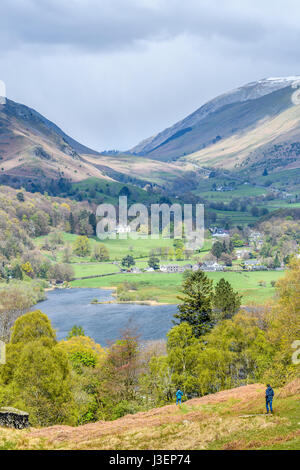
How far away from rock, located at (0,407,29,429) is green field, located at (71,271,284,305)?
106 metres

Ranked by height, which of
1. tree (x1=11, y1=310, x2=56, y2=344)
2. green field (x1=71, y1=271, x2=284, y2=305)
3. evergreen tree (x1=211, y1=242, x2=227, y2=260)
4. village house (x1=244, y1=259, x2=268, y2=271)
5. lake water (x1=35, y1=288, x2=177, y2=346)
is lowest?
lake water (x1=35, y1=288, x2=177, y2=346)

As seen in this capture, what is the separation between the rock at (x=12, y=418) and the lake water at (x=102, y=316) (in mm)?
60890

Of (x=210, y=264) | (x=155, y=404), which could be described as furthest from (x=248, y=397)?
(x=210, y=264)

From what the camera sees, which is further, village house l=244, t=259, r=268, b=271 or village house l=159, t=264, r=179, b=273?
village house l=159, t=264, r=179, b=273

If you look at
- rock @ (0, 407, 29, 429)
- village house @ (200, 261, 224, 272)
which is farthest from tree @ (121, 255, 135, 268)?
rock @ (0, 407, 29, 429)

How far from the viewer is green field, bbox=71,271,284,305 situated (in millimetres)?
146163

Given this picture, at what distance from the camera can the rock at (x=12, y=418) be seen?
106 ft

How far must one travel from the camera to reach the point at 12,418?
32656 mm

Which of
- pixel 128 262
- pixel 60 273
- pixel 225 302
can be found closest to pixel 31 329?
pixel 225 302

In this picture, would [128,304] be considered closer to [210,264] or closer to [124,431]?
[210,264]

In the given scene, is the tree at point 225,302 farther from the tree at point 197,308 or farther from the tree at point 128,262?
the tree at point 128,262

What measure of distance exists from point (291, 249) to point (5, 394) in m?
172

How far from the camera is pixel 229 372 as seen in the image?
53875mm

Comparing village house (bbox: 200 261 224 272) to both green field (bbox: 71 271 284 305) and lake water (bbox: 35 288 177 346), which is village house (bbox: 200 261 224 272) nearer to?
green field (bbox: 71 271 284 305)
